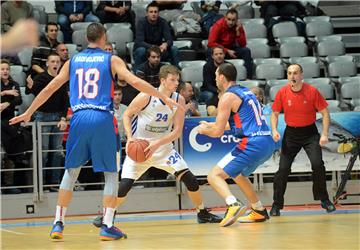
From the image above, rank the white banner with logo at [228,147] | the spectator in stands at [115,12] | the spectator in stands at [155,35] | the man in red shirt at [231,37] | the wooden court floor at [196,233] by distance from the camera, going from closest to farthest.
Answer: the wooden court floor at [196,233] < the white banner with logo at [228,147] < the spectator in stands at [155,35] < the man in red shirt at [231,37] < the spectator in stands at [115,12]

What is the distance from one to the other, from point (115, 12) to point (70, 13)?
2.77 feet

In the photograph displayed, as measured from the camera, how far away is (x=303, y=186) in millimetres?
12078

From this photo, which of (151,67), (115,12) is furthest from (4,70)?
(115,12)

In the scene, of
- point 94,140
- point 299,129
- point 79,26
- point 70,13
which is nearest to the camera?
point 94,140

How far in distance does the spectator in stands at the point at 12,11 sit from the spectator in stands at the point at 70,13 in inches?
29.2

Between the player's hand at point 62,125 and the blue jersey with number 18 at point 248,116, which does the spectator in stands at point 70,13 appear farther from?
the blue jersey with number 18 at point 248,116

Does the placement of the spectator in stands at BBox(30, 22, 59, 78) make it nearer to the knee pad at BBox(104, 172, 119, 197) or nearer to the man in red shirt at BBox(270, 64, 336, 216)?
the man in red shirt at BBox(270, 64, 336, 216)

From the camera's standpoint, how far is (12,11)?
13.5m

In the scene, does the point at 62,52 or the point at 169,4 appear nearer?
the point at 62,52

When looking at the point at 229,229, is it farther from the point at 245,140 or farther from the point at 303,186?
the point at 303,186

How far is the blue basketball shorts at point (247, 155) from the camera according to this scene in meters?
8.96

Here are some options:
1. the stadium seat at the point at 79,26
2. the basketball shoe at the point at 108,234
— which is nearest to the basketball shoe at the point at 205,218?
the basketball shoe at the point at 108,234

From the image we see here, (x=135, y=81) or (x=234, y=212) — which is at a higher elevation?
(x=135, y=81)

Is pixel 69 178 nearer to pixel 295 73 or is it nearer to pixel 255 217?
pixel 255 217
